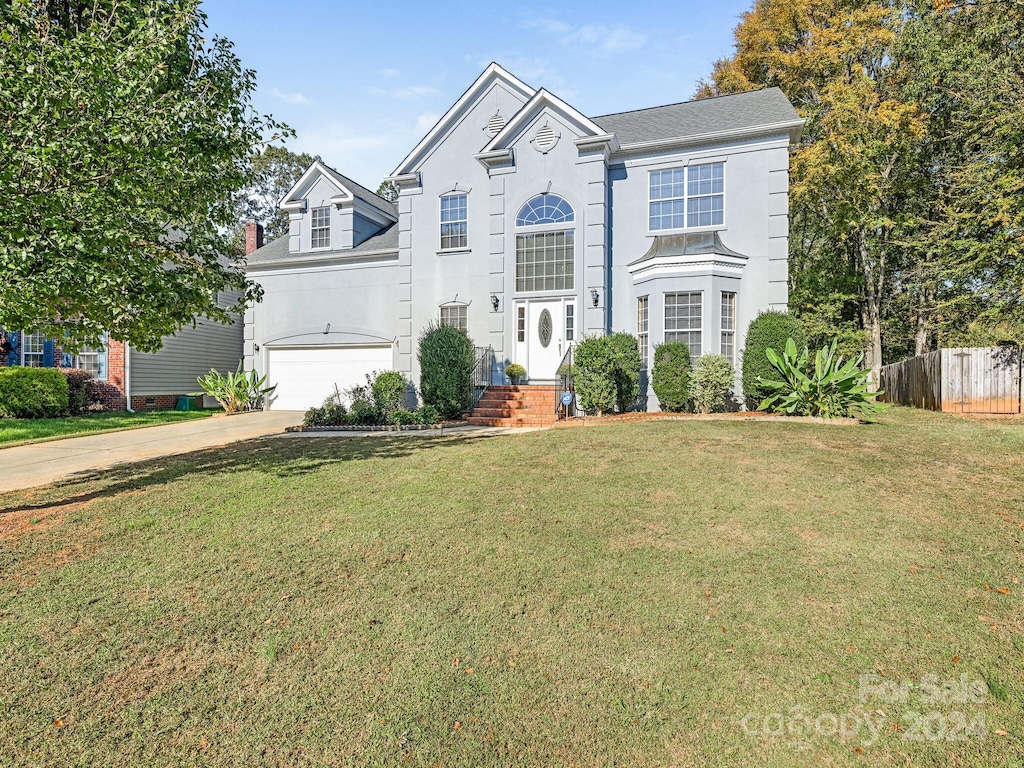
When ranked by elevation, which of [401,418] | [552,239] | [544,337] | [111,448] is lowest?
[111,448]

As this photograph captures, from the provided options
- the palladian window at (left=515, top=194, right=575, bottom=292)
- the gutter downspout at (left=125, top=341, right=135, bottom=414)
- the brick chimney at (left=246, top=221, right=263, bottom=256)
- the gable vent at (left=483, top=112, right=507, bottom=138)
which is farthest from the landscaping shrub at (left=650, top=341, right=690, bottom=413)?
the gutter downspout at (left=125, top=341, right=135, bottom=414)

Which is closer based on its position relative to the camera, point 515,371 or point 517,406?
point 517,406

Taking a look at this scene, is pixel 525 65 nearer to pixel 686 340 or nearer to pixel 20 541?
pixel 686 340

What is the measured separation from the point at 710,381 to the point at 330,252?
1262 centimetres

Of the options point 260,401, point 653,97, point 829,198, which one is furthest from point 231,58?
point 829,198

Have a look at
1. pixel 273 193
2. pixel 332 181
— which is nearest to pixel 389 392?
pixel 332 181

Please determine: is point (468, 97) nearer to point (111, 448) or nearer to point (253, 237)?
point (253, 237)

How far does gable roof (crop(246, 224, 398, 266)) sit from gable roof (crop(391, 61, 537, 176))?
7.52 feet

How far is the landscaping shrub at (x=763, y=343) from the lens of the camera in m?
12.8

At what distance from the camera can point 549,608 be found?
3.92 metres

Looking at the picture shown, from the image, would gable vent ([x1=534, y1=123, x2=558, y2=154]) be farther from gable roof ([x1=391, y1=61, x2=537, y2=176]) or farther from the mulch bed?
the mulch bed

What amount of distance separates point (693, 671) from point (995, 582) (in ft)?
8.65

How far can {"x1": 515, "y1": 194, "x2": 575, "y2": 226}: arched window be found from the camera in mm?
15203

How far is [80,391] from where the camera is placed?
17.7 meters
